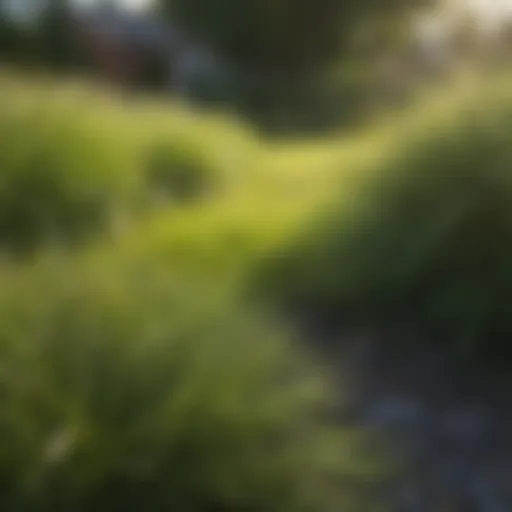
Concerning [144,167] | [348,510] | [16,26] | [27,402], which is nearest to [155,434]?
[27,402]

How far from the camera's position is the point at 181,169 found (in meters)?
4.58

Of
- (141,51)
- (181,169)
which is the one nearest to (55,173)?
(181,169)

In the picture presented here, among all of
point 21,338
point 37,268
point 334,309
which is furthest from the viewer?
point 334,309

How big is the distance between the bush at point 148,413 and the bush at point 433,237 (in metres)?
0.55

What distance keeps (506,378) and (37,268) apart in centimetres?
105

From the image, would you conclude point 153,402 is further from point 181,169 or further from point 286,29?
point 286,29

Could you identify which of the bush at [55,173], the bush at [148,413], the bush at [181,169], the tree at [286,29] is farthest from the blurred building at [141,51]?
the bush at [148,413]

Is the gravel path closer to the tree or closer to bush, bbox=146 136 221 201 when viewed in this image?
bush, bbox=146 136 221 201

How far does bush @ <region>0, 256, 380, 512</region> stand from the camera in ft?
5.84

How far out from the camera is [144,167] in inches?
169

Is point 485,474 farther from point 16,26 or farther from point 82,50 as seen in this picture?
point 82,50

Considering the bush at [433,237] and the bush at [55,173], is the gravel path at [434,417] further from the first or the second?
the bush at [55,173]

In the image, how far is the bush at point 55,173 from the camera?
3.37 m

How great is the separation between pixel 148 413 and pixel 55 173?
187 centimetres
